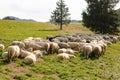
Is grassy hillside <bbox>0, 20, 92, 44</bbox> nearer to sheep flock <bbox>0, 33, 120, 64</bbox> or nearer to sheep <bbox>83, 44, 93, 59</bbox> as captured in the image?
sheep flock <bbox>0, 33, 120, 64</bbox>

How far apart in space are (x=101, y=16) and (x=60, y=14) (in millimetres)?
31907

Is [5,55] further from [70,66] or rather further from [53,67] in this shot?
[70,66]

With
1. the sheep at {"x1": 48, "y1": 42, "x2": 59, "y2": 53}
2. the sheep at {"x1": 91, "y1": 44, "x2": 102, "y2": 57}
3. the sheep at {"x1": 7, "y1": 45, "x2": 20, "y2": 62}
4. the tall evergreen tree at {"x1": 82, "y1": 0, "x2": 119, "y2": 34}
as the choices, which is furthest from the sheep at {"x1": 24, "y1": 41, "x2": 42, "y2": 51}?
the tall evergreen tree at {"x1": 82, "y1": 0, "x2": 119, "y2": 34}

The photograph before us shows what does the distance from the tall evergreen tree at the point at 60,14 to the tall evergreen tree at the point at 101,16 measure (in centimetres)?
2857

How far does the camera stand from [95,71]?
2150 cm

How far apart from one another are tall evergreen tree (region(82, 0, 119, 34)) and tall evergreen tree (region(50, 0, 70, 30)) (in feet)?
93.7

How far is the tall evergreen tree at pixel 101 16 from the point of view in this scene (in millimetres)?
62188

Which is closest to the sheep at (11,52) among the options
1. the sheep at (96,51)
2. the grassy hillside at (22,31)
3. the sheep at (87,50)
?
the sheep at (87,50)

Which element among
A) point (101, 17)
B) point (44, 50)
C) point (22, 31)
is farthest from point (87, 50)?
point (101, 17)

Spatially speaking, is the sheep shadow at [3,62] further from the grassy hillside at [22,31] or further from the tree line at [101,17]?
the tree line at [101,17]

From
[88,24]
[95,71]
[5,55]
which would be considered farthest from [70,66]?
[88,24]

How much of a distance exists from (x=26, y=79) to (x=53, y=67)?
382 cm

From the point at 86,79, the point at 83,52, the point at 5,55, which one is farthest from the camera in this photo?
the point at 83,52

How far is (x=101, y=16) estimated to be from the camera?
207ft
